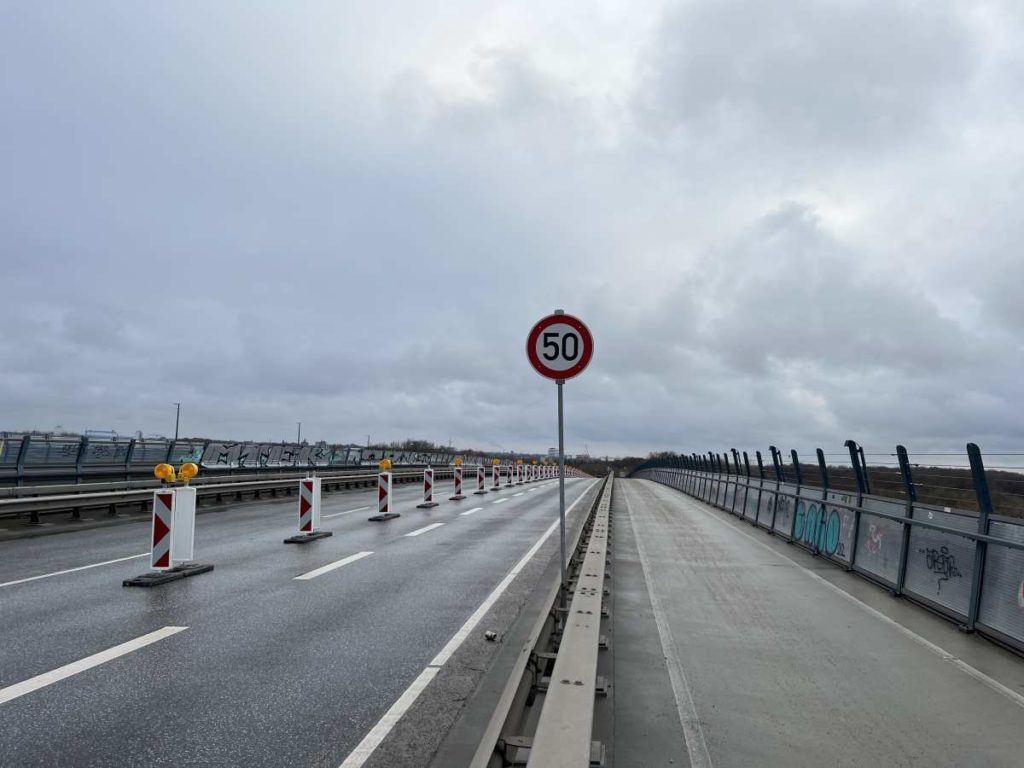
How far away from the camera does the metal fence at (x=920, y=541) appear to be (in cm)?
679

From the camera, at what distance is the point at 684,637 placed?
6758mm

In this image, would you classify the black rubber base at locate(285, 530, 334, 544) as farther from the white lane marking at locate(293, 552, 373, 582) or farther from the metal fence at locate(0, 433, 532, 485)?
the metal fence at locate(0, 433, 532, 485)

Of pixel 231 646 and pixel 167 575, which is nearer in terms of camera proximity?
pixel 231 646

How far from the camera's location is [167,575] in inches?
370

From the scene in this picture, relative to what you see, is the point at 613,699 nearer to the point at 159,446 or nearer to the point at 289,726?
the point at 289,726

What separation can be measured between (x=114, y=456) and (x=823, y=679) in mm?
25109

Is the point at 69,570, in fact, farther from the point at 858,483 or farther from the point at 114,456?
the point at 114,456

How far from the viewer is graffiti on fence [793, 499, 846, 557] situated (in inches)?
460

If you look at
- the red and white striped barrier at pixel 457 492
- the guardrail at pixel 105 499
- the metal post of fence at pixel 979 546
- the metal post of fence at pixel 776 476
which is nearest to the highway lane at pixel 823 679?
the metal post of fence at pixel 979 546

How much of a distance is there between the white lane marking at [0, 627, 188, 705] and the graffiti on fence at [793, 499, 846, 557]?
32.7 ft

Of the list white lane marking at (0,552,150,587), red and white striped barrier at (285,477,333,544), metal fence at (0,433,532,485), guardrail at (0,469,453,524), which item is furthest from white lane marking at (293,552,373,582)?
metal fence at (0,433,532,485)

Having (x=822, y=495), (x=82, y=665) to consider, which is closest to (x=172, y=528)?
(x=82, y=665)

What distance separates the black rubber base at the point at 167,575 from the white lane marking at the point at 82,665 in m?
2.52

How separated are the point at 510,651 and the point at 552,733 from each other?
297 centimetres
